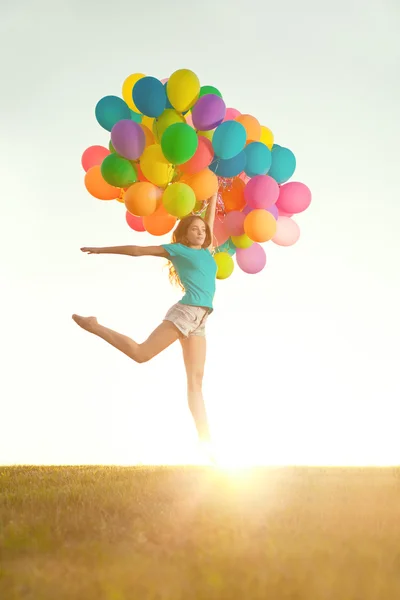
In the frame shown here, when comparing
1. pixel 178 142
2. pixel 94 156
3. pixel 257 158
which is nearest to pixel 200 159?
Result: pixel 178 142

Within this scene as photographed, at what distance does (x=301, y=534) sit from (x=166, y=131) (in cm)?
405

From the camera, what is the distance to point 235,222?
6.92 meters

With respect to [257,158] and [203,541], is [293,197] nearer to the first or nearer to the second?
[257,158]

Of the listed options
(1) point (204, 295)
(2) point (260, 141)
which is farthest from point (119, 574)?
(2) point (260, 141)

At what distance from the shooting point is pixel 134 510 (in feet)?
12.2

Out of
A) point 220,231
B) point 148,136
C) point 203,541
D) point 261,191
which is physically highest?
point 148,136

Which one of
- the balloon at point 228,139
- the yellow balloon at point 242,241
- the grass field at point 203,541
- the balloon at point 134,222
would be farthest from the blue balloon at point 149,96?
the grass field at point 203,541

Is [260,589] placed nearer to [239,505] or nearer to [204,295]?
[239,505]

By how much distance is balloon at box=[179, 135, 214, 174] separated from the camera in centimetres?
623

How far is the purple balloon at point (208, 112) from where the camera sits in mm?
6184

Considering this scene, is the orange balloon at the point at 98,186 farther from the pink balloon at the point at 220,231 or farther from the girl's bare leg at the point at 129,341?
the girl's bare leg at the point at 129,341

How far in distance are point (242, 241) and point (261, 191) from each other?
0.78 meters

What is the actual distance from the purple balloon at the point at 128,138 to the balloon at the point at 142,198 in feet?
1.08

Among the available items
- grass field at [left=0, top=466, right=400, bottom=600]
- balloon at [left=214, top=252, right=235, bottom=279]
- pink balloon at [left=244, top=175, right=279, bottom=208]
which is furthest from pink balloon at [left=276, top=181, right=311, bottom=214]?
grass field at [left=0, top=466, right=400, bottom=600]
